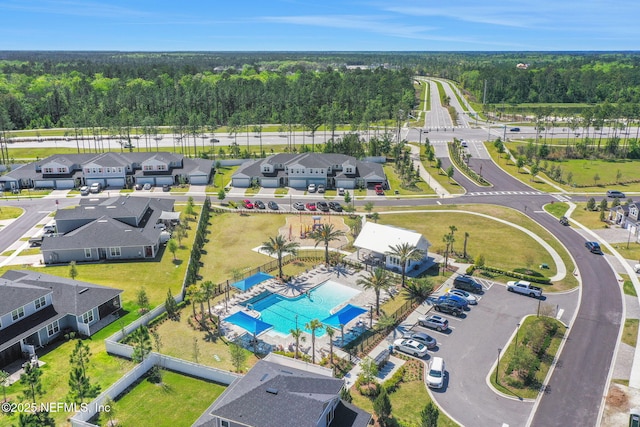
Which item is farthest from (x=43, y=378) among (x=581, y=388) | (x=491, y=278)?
(x=491, y=278)

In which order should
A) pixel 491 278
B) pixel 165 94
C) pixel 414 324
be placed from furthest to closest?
pixel 165 94 < pixel 491 278 < pixel 414 324

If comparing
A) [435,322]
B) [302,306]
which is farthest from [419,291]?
[302,306]

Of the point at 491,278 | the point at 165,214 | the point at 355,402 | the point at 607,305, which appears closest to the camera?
the point at 355,402

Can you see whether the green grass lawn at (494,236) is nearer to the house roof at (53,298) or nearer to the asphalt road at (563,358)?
the asphalt road at (563,358)

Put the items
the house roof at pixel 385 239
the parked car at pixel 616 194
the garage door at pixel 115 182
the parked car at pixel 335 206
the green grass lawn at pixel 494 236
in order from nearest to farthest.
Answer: the house roof at pixel 385 239, the green grass lawn at pixel 494 236, the parked car at pixel 335 206, the parked car at pixel 616 194, the garage door at pixel 115 182

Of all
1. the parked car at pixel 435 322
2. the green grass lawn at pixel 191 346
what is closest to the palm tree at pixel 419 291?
the parked car at pixel 435 322

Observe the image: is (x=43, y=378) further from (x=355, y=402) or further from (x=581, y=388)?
(x=581, y=388)

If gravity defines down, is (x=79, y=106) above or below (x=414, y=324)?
above

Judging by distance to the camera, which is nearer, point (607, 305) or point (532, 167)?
point (607, 305)
